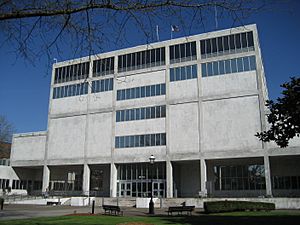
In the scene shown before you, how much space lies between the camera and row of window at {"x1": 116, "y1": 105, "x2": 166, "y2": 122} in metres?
48.0

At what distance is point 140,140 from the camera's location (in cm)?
4834

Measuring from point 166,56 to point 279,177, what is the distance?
23.9m

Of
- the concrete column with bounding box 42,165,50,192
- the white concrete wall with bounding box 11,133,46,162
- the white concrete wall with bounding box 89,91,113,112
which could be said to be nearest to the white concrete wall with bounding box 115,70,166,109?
the white concrete wall with bounding box 89,91,113,112

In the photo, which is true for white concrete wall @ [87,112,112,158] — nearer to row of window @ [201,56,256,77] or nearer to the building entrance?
the building entrance

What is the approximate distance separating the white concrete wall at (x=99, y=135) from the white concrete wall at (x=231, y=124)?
15314 mm

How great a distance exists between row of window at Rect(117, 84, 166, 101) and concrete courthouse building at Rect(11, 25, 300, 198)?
0.16 m

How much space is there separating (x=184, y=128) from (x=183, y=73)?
8225mm

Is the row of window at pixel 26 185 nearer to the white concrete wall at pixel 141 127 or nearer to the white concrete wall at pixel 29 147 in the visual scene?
the white concrete wall at pixel 29 147

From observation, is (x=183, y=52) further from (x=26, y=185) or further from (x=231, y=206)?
(x=26, y=185)

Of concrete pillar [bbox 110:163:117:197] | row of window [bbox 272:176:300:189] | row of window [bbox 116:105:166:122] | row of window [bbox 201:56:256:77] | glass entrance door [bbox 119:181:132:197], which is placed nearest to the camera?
row of window [bbox 201:56:256:77]

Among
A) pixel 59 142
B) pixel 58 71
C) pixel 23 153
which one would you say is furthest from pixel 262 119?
pixel 23 153

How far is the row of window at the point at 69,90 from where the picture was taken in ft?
183

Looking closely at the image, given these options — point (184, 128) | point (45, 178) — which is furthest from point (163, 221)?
point (45, 178)

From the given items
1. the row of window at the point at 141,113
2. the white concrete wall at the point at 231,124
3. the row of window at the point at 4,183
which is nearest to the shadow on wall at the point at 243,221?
the white concrete wall at the point at 231,124
